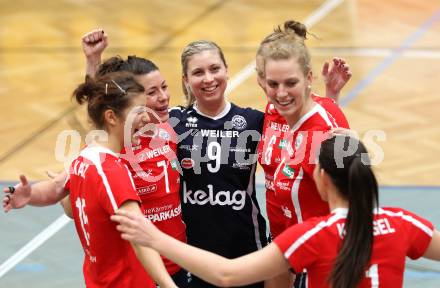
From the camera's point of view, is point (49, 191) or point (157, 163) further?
point (157, 163)

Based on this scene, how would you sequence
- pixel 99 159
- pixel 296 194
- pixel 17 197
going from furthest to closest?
pixel 296 194 → pixel 17 197 → pixel 99 159

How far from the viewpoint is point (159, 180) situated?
4.99 m

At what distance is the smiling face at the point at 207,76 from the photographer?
506cm

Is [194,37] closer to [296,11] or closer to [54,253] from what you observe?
[296,11]

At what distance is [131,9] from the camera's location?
12.9 metres

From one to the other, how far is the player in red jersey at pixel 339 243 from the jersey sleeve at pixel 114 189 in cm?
27

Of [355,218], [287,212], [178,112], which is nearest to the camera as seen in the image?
[355,218]

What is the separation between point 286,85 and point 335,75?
2.85 ft

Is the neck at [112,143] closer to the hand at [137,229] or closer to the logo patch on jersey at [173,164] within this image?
the hand at [137,229]

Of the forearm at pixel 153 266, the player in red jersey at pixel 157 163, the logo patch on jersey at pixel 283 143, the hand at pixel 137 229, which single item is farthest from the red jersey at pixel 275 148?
the hand at pixel 137 229

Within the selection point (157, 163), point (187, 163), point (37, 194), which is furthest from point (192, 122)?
point (37, 194)

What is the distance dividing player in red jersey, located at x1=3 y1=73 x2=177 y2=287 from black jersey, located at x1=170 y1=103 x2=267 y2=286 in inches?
32.1

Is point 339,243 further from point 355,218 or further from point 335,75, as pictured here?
point 335,75

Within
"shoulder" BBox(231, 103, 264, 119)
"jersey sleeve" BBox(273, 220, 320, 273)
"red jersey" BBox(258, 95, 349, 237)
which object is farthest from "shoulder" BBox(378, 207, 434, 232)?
"shoulder" BBox(231, 103, 264, 119)
